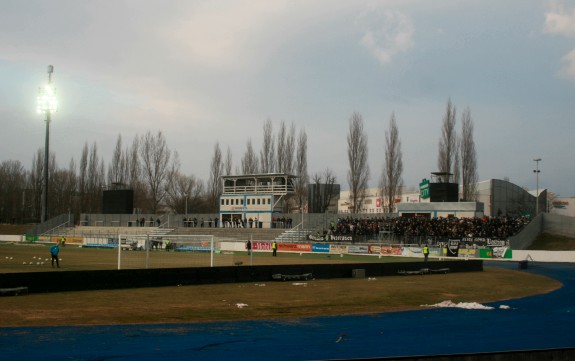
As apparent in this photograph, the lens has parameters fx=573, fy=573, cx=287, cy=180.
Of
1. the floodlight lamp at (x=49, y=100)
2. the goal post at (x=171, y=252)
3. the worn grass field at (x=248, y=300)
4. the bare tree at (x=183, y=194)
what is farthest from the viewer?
A: the bare tree at (x=183, y=194)

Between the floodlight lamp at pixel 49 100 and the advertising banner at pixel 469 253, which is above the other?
the floodlight lamp at pixel 49 100

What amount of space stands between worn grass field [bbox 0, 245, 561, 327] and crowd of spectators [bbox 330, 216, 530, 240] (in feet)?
82.9

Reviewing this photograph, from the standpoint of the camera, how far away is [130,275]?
83.6 feet

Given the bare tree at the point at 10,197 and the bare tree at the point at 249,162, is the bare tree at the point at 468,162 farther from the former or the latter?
the bare tree at the point at 10,197

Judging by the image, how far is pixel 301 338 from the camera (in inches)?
569

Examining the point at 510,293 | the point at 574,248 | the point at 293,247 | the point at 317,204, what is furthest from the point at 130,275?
the point at 317,204

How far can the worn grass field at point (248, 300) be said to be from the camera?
17.6 metres

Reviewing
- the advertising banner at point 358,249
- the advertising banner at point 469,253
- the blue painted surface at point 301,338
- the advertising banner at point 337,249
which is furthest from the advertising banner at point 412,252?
the blue painted surface at point 301,338

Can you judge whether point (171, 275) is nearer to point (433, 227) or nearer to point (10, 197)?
point (433, 227)

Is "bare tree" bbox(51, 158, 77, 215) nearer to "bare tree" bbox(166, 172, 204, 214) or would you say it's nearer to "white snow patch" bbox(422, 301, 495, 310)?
"bare tree" bbox(166, 172, 204, 214)

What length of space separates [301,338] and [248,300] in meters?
8.05

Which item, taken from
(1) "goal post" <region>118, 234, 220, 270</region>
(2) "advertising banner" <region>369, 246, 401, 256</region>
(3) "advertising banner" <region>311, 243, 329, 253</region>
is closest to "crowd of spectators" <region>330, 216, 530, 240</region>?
(2) "advertising banner" <region>369, 246, 401, 256</region>

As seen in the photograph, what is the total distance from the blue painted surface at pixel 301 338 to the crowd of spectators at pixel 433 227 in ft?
130

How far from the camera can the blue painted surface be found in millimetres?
12453
